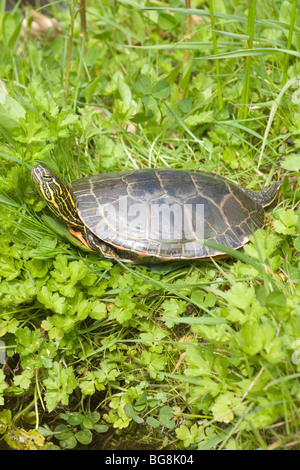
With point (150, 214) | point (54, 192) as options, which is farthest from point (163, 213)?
point (54, 192)

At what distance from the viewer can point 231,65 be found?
356cm

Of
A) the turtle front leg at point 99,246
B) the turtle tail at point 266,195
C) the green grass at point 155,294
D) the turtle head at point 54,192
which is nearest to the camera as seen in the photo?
the green grass at point 155,294

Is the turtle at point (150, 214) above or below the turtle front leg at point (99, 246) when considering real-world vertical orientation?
above

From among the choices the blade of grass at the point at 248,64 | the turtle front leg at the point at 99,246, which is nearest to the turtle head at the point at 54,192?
the turtle front leg at the point at 99,246

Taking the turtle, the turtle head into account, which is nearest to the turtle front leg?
the turtle

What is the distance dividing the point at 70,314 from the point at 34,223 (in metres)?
0.64

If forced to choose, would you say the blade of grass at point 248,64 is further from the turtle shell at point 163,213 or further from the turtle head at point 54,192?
the turtle head at point 54,192

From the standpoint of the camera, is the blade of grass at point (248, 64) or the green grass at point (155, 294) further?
the blade of grass at point (248, 64)

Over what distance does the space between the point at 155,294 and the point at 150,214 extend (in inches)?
19.7

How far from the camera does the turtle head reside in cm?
248

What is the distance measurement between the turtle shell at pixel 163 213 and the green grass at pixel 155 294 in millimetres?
166

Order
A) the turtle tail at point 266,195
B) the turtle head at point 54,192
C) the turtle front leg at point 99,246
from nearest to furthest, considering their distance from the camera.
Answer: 1. the turtle head at point 54,192
2. the turtle front leg at point 99,246
3. the turtle tail at point 266,195

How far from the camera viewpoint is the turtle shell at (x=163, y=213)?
8.32 feet

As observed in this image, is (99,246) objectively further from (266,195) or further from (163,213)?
(266,195)
